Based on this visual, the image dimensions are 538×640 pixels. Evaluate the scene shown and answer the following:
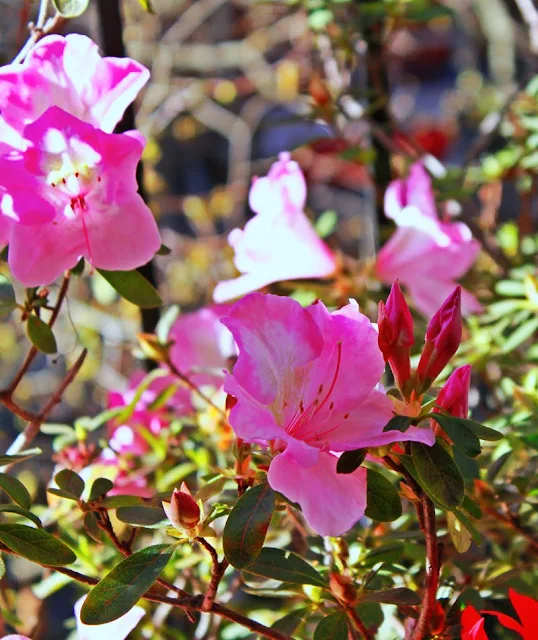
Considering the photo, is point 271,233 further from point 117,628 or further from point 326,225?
point 117,628

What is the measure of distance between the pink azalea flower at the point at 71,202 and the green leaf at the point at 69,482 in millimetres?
145

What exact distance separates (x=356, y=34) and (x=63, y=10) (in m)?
0.71

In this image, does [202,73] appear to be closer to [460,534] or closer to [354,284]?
[354,284]

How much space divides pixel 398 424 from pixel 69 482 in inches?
10.6

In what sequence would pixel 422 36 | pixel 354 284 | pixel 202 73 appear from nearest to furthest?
pixel 354 284 < pixel 202 73 < pixel 422 36

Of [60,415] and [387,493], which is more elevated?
[387,493]

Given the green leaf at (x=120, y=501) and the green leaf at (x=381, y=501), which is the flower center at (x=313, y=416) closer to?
the green leaf at (x=381, y=501)

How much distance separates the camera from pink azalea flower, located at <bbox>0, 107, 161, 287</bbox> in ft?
1.96

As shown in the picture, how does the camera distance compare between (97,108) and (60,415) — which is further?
(60,415)

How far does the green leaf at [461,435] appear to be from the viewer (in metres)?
0.50

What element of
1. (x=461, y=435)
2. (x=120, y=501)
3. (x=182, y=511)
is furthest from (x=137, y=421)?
(x=461, y=435)

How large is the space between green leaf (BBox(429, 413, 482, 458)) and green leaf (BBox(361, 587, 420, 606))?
0.14 metres

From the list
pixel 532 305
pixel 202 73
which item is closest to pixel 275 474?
pixel 532 305

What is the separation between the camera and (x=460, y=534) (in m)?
0.59
